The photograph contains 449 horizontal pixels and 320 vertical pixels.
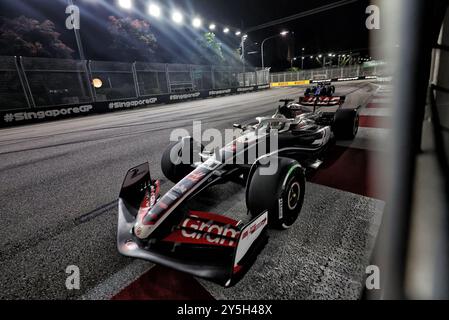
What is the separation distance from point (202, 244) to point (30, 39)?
20633 mm

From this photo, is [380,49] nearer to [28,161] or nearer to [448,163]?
[448,163]

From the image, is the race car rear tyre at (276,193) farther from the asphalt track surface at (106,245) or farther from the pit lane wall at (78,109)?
the pit lane wall at (78,109)

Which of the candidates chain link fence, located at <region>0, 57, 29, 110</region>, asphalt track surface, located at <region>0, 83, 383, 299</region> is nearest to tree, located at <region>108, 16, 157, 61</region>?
chain link fence, located at <region>0, 57, 29, 110</region>

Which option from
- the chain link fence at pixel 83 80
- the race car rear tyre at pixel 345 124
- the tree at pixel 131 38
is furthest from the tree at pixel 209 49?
the race car rear tyre at pixel 345 124

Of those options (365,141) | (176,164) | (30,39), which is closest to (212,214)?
(176,164)

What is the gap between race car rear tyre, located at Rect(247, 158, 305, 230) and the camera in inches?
71.4

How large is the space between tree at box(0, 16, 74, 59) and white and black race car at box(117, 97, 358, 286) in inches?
719

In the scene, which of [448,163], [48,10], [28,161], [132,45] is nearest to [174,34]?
[132,45]

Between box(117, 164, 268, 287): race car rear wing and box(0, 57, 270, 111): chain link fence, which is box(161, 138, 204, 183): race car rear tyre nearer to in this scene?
box(117, 164, 268, 287): race car rear wing

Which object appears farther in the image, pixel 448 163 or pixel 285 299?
pixel 448 163

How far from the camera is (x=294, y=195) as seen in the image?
2105mm

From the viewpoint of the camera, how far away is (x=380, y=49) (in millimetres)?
542
